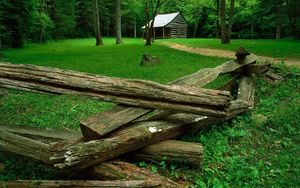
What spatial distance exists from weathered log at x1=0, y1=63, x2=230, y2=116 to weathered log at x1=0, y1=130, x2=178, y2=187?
874 mm

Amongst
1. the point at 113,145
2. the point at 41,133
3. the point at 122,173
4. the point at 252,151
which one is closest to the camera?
the point at 122,173

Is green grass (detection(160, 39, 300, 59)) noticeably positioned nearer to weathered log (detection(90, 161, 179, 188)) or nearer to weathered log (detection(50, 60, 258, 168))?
weathered log (detection(50, 60, 258, 168))

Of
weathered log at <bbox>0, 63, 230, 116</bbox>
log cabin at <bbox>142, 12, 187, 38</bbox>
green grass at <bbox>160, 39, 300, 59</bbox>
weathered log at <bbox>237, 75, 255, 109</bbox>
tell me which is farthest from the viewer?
log cabin at <bbox>142, 12, 187, 38</bbox>

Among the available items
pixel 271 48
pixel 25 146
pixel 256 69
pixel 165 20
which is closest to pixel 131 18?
pixel 165 20

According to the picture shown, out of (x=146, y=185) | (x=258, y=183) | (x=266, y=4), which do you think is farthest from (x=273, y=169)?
(x=266, y=4)

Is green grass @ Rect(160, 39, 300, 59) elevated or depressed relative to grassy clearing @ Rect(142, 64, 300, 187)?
elevated

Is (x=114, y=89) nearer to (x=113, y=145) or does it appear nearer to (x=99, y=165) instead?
(x=113, y=145)

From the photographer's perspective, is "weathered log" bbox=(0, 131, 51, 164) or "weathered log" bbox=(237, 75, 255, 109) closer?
"weathered log" bbox=(0, 131, 51, 164)

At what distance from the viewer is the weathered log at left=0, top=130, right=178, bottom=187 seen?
4.04m

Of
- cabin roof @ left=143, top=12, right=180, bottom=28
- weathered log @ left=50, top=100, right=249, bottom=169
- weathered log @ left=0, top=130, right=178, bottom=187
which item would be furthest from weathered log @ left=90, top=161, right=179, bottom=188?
cabin roof @ left=143, top=12, right=180, bottom=28

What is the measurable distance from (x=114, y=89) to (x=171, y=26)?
2288 inches

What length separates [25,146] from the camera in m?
4.36

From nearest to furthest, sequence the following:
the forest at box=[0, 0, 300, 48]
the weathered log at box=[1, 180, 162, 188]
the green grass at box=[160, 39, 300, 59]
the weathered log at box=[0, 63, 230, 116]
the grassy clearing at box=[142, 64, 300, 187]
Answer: the weathered log at box=[1, 180, 162, 188] → the grassy clearing at box=[142, 64, 300, 187] → the weathered log at box=[0, 63, 230, 116] → the green grass at box=[160, 39, 300, 59] → the forest at box=[0, 0, 300, 48]

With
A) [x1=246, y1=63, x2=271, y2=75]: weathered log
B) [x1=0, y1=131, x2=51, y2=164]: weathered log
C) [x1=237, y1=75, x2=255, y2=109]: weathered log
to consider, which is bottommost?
[x1=0, y1=131, x2=51, y2=164]: weathered log
